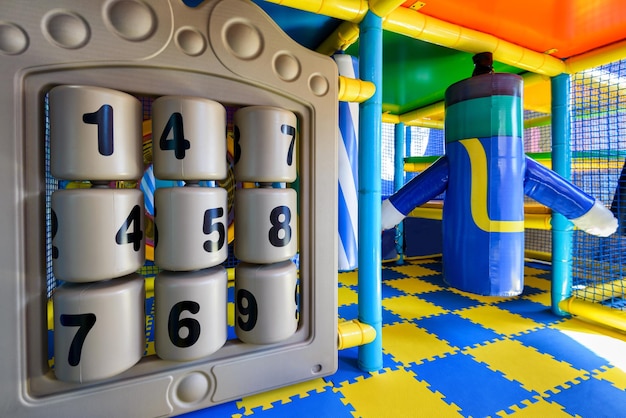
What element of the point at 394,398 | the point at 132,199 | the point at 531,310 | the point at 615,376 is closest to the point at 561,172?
the point at 531,310

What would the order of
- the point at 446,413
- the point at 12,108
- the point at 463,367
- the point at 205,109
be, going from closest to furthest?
the point at 12,108 → the point at 205,109 → the point at 446,413 → the point at 463,367

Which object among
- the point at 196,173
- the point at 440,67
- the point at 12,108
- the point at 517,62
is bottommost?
the point at 196,173

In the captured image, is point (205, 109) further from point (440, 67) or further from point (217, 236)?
point (440, 67)

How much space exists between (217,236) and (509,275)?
99 centimetres

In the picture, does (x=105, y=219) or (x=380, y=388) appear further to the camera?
(x=380, y=388)

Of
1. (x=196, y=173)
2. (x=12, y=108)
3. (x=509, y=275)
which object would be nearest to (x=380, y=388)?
(x=509, y=275)

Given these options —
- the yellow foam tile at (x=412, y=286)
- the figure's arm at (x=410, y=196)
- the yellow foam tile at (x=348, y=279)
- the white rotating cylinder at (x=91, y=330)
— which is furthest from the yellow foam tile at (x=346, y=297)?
the white rotating cylinder at (x=91, y=330)

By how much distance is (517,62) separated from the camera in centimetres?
141

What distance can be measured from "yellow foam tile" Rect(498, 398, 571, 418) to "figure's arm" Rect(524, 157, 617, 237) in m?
0.70

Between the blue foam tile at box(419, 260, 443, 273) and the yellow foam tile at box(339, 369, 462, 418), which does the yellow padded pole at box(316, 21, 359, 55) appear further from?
the blue foam tile at box(419, 260, 443, 273)

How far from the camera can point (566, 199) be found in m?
1.27

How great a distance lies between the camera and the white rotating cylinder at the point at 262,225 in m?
0.81

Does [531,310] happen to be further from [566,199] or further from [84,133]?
[84,133]

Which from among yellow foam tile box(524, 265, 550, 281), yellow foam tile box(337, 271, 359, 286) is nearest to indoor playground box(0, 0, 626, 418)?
yellow foam tile box(337, 271, 359, 286)
